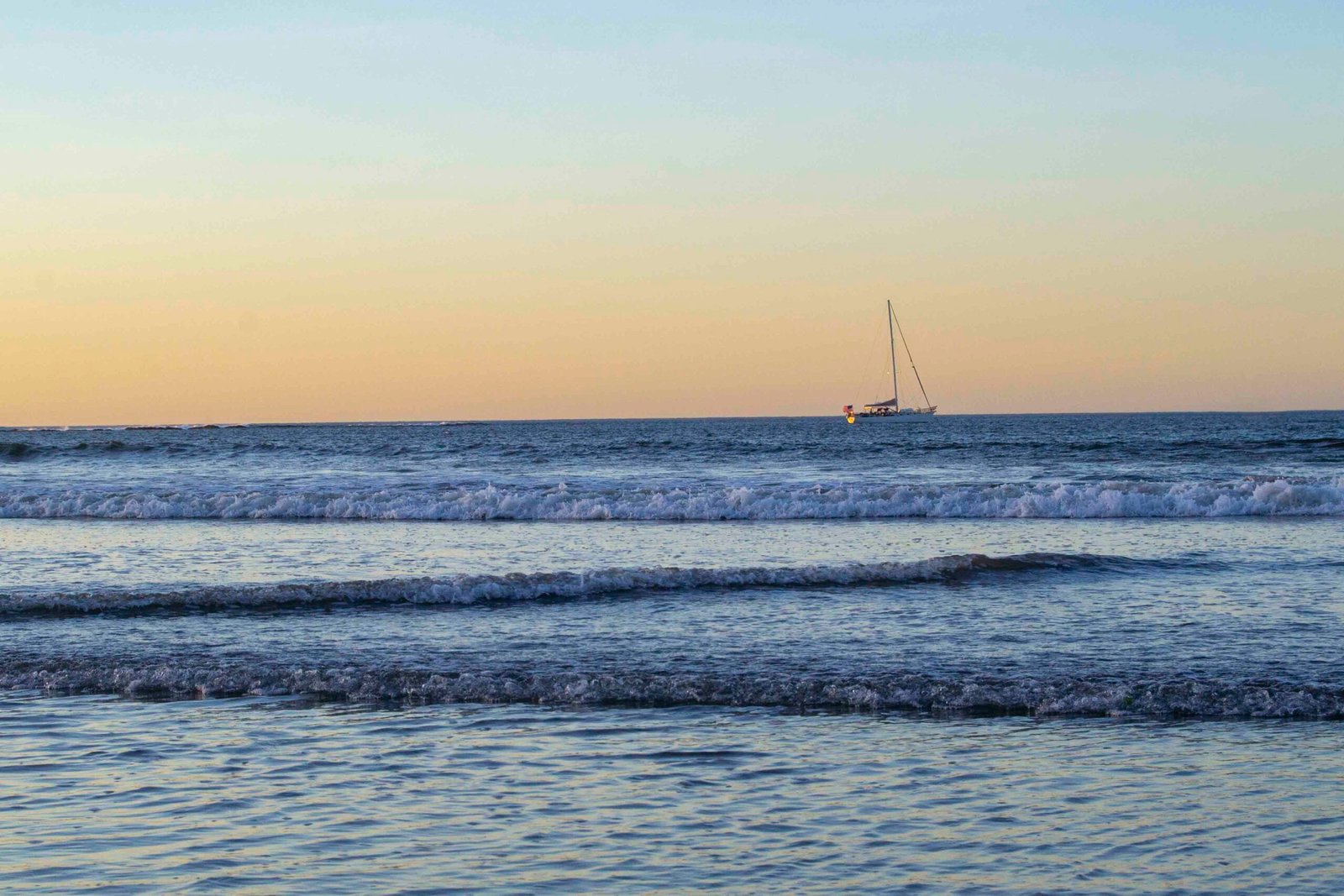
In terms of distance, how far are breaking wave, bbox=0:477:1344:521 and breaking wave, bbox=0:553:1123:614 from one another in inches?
386

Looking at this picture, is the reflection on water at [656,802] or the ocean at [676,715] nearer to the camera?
the reflection on water at [656,802]

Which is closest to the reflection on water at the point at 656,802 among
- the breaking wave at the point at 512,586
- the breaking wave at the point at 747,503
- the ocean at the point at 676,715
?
the ocean at the point at 676,715

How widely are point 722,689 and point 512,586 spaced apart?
18.8ft

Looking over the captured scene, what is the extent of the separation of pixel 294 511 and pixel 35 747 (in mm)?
20143

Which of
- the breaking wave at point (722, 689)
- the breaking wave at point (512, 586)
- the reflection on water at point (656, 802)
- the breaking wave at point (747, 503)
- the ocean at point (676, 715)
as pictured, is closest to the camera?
the reflection on water at point (656, 802)

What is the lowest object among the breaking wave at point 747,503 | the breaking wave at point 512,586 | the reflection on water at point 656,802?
the reflection on water at point 656,802

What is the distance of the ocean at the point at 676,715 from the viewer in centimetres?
553

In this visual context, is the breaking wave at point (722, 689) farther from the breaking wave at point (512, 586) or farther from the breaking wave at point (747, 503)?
the breaking wave at point (747, 503)

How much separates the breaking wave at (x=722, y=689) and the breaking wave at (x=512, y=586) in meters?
3.38

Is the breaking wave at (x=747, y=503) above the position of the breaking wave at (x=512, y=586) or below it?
above

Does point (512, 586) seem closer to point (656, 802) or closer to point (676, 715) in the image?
point (676, 715)

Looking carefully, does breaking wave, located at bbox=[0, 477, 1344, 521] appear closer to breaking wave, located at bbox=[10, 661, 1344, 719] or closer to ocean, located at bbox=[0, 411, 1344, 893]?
ocean, located at bbox=[0, 411, 1344, 893]

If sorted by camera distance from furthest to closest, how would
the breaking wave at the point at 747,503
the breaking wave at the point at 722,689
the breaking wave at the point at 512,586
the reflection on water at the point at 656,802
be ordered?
1. the breaking wave at the point at 747,503
2. the breaking wave at the point at 512,586
3. the breaking wave at the point at 722,689
4. the reflection on water at the point at 656,802

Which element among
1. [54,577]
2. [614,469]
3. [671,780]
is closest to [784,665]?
[671,780]
